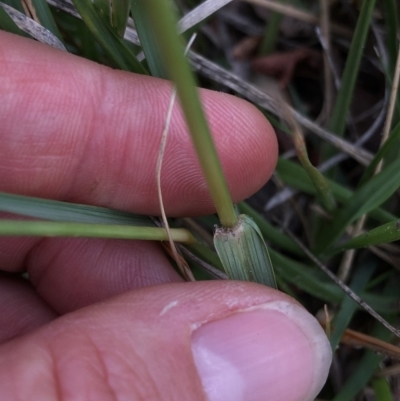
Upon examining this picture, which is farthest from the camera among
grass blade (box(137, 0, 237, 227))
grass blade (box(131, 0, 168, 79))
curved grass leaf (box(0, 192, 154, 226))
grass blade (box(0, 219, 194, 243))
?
grass blade (box(131, 0, 168, 79))

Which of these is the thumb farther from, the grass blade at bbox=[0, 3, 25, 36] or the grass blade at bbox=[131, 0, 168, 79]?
the grass blade at bbox=[0, 3, 25, 36]

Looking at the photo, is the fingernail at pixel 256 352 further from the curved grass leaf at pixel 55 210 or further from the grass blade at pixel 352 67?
the grass blade at pixel 352 67

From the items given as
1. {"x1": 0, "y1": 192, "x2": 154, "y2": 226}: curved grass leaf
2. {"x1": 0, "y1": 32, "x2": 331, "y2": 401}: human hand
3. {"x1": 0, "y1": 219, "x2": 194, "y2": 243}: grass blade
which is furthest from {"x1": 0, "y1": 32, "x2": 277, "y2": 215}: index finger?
{"x1": 0, "y1": 219, "x2": 194, "y2": 243}: grass blade

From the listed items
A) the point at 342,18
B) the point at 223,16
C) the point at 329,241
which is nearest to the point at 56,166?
the point at 329,241

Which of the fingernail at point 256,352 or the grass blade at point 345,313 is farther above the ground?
the fingernail at point 256,352

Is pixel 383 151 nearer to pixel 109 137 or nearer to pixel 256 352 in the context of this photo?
pixel 256 352

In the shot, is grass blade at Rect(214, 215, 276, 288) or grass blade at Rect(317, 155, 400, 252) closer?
grass blade at Rect(214, 215, 276, 288)

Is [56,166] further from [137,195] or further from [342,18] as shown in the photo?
[342,18]

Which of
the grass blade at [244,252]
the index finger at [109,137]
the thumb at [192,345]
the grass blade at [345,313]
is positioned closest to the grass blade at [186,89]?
the grass blade at [244,252]
